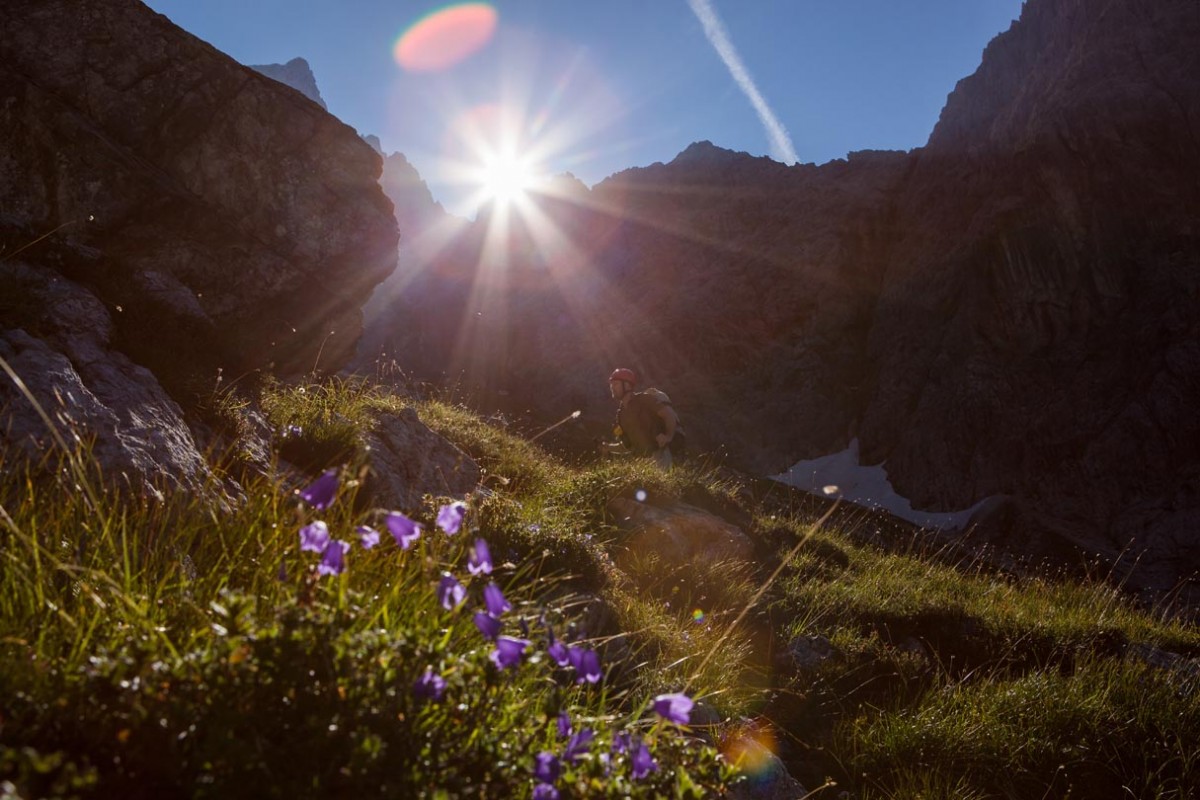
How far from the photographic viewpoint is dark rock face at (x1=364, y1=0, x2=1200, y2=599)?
51.1m

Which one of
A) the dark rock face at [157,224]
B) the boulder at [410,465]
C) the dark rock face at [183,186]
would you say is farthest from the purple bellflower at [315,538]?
the dark rock face at [183,186]

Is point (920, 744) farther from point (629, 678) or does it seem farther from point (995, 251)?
point (995, 251)

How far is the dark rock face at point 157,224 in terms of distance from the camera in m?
4.80

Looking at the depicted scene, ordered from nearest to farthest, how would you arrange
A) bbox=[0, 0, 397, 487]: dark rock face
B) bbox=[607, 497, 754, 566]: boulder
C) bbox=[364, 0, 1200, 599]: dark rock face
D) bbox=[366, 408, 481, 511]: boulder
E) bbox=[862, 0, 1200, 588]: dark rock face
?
bbox=[0, 0, 397, 487]: dark rock face → bbox=[366, 408, 481, 511]: boulder → bbox=[607, 497, 754, 566]: boulder → bbox=[862, 0, 1200, 588]: dark rock face → bbox=[364, 0, 1200, 599]: dark rock face

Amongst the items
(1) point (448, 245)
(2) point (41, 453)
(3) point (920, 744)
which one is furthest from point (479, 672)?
(1) point (448, 245)

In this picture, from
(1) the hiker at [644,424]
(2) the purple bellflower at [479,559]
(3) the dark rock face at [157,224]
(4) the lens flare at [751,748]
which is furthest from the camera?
(1) the hiker at [644,424]

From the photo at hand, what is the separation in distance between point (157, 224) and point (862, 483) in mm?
65827

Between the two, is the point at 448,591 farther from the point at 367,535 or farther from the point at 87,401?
the point at 87,401

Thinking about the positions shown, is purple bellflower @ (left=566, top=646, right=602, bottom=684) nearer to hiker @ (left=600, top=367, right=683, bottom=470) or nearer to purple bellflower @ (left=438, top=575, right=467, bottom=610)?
purple bellflower @ (left=438, top=575, right=467, bottom=610)

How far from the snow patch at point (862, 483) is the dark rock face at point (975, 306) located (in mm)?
1327

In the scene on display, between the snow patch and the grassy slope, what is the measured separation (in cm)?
4840

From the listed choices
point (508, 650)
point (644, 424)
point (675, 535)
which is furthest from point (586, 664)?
point (644, 424)

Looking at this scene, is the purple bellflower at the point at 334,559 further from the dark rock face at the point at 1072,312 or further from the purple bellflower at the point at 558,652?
the dark rock face at the point at 1072,312

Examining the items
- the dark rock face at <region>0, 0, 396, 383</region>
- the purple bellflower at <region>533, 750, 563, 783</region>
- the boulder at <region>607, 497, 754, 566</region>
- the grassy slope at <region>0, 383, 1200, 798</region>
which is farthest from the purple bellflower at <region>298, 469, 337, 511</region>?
the boulder at <region>607, 497, 754, 566</region>
